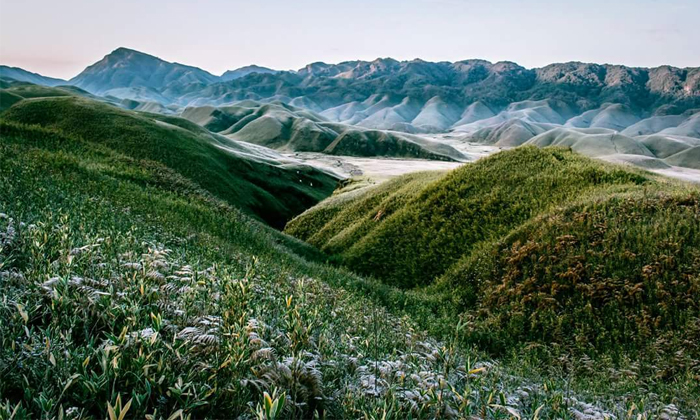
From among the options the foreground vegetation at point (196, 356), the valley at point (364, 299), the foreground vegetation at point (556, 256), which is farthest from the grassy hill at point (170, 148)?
the foreground vegetation at point (196, 356)

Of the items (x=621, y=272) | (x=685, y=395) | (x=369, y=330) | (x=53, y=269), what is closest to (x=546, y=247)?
(x=621, y=272)

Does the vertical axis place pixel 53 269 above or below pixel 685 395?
above

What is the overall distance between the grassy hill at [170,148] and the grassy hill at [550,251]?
2859 centimetres

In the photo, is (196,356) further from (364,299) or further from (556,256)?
(556,256)

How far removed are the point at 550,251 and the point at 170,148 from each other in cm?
5034

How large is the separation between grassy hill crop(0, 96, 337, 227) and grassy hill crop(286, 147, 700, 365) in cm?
2859

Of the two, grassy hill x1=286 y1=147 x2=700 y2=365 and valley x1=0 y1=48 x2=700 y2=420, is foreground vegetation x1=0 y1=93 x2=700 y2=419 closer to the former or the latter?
valley x1=0 y1=48 x2=700 y2=420

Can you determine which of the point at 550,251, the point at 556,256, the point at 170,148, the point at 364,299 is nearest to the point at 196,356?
the point at 364,299

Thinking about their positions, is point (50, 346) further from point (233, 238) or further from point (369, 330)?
point (233, 238)

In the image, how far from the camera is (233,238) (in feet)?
57.3

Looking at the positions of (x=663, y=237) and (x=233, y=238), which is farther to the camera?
(x=233, y=238)

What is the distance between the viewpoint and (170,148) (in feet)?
173

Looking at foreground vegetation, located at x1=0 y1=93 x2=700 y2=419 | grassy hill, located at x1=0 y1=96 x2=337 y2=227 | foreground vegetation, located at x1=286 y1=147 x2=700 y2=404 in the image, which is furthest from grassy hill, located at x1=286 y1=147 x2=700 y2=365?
grassy hill, located at x1=0 y1=96 x2=337 y2=227

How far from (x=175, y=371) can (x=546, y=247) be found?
16.0 meters
